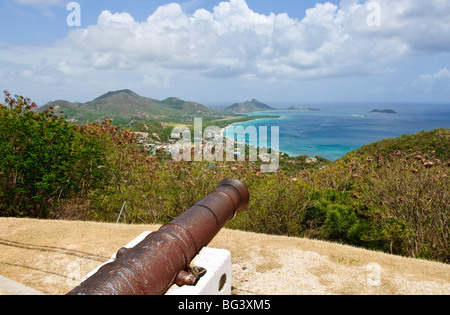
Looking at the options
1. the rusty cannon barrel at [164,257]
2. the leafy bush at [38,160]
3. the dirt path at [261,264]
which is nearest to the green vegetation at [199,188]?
the leafy bush at [38,160]

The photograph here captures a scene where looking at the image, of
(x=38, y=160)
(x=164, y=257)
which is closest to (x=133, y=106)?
(x=38, y=160)

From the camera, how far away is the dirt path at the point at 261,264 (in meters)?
5.74

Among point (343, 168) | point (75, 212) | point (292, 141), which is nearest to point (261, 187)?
point (343, 168)

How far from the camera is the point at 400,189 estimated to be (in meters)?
9.06

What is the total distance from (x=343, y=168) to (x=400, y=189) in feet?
11.6

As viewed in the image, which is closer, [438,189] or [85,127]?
[438,189]

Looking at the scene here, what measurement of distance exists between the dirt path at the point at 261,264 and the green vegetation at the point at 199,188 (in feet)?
6.26

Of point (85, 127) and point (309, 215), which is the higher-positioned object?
point (85, 127)

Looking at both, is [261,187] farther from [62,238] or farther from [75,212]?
[75,212]

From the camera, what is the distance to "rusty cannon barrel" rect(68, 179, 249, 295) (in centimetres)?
281

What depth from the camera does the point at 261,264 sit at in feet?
21.9

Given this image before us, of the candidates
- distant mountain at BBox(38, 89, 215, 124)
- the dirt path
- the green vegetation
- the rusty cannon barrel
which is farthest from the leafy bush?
distant mountain at BBox(38, 89, 215, 124)

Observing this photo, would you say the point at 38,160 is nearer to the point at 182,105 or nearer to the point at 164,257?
the point at 164,257
